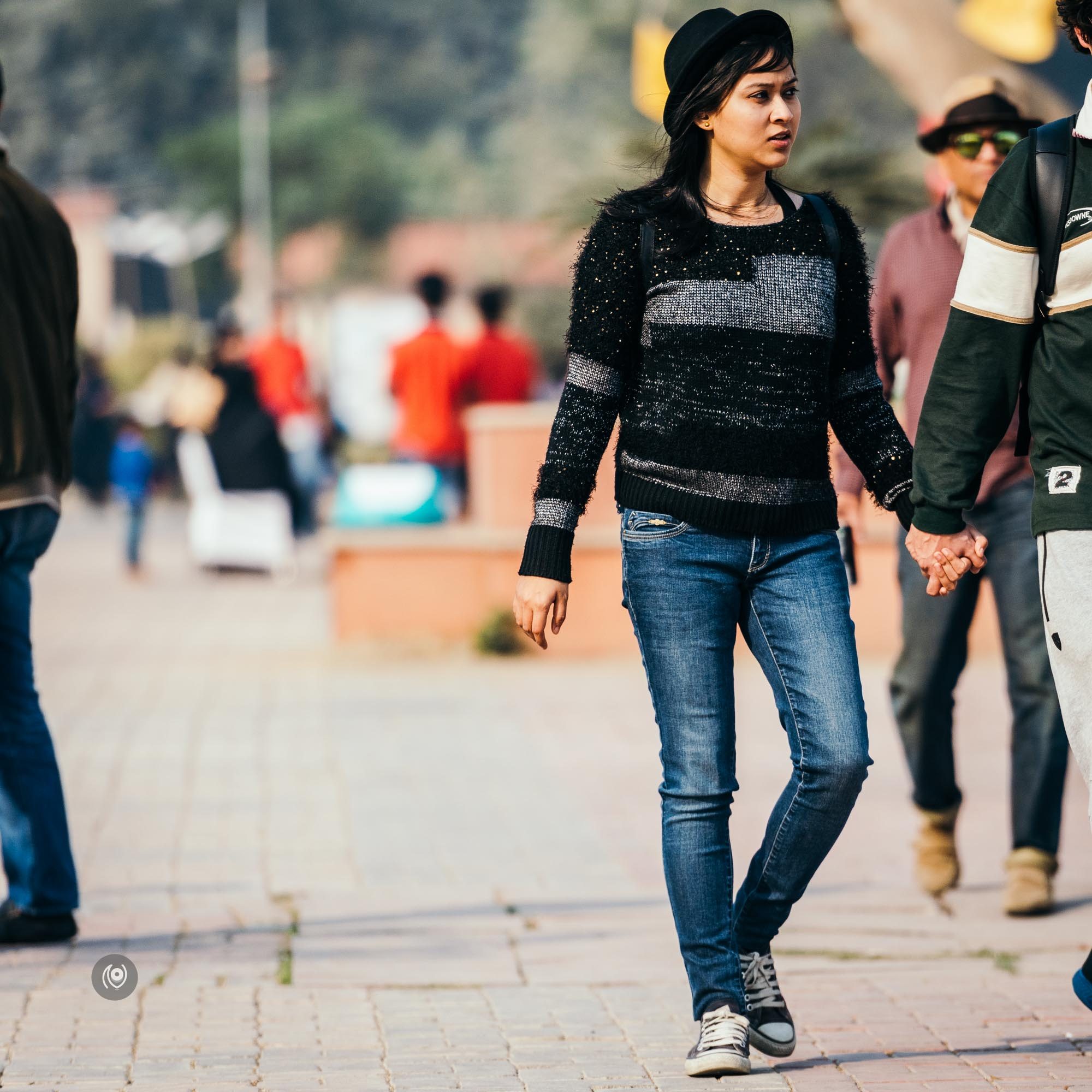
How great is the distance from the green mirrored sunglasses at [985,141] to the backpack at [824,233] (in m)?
1.58

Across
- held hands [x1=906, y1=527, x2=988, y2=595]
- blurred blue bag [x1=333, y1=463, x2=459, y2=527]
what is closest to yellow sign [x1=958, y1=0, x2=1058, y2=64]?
blurred blue bag [x1=333, y1=463, x2=459, y2=527]

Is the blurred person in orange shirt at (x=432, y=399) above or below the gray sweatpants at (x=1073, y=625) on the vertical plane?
below

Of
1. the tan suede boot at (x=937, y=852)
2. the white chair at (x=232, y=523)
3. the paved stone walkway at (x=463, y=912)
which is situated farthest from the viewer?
the white chair at (x=232, y=523)

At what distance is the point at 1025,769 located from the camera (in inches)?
207

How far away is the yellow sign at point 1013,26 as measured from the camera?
10.0m

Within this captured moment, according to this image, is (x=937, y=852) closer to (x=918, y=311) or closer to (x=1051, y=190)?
(x=918, y=311)

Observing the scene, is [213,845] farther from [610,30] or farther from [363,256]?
→ [610,30]

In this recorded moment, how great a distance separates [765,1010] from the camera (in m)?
3.80

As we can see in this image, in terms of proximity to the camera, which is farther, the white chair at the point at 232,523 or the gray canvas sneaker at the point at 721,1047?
the white chair at the point at 232,523

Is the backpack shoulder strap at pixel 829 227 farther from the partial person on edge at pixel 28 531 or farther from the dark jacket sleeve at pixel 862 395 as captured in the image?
the partial person on edge at pixel 28 531

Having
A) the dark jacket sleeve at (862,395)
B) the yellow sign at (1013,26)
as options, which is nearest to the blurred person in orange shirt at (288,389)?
the yellow sign at (1013,26)

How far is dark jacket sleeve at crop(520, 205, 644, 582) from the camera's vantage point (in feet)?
12.1

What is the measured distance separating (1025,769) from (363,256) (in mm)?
79912

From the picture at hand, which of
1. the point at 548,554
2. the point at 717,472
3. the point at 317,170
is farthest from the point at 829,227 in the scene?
the point at 317,170
